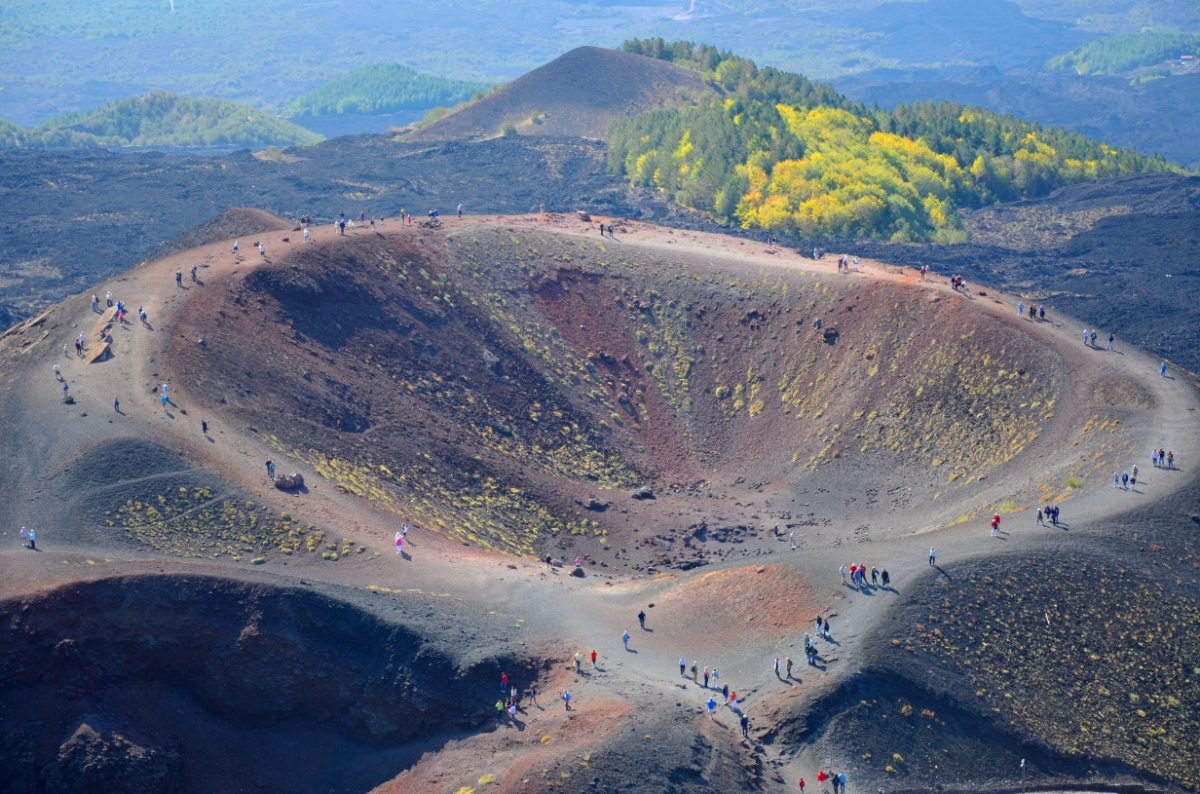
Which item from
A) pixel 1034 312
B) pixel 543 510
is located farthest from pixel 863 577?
pixel 1034 312

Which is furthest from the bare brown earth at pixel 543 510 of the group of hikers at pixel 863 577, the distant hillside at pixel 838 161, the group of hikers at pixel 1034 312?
the distant hillside at pixel 838 161

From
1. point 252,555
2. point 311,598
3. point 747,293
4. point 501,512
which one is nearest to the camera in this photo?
point 311,598

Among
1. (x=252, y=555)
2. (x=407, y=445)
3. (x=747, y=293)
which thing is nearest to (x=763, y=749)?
(x=252, y=555)

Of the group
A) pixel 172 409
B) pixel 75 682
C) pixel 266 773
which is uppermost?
pixel 172 409

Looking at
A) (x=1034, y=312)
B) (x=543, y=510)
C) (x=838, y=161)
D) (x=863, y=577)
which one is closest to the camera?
(x=863, y=577)

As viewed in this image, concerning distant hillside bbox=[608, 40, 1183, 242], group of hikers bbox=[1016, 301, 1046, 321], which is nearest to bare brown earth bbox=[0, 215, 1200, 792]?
group of hikers bbox=[1016, 301, 1046, 321]

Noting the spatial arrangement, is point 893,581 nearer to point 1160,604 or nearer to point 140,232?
point 1160,604

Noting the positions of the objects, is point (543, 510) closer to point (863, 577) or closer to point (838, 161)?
point (863, 577)
